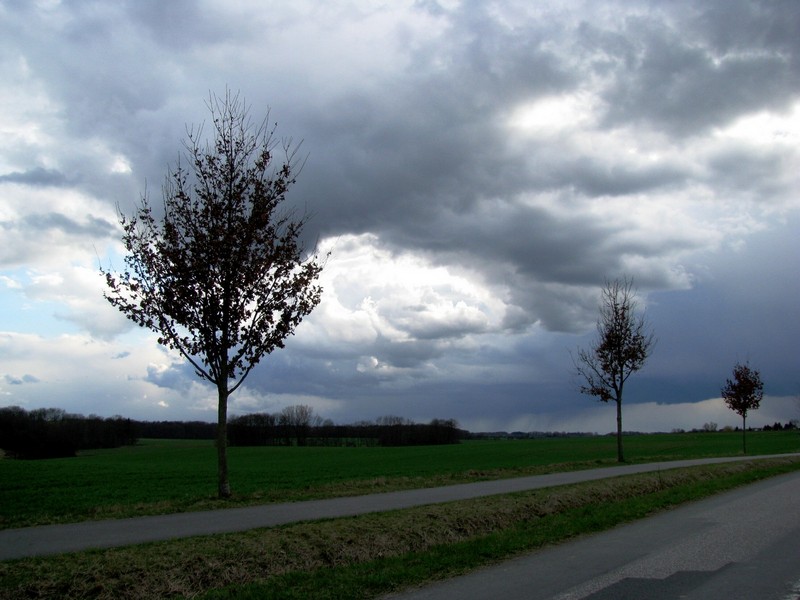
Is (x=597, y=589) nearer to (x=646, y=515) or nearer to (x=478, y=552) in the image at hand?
(x=478, y=552)

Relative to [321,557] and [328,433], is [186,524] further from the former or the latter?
[328,433]

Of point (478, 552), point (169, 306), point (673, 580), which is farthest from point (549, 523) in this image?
point (169, 306)

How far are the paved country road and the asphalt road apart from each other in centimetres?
507

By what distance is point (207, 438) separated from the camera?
144625mm

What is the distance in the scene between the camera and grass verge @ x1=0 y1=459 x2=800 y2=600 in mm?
7766

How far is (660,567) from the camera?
851cm

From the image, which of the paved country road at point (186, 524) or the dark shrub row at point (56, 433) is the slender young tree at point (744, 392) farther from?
the dark shrub row at point (56, 433)

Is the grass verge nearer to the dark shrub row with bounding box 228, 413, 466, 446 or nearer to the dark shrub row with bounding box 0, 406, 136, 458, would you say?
the dark shrub row with bounding box 0, 406, 136, 458

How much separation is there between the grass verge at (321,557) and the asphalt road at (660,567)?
65 cm

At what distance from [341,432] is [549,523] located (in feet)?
388

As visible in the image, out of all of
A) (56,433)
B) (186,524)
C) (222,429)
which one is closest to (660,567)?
(186,524)

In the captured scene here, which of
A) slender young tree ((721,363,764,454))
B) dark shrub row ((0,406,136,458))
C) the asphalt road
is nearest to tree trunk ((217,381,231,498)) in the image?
the asphalt road

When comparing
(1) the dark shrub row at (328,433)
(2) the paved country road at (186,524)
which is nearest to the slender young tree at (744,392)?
(2) the paved country road at (186,524)

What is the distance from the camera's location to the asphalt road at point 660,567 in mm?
7270
